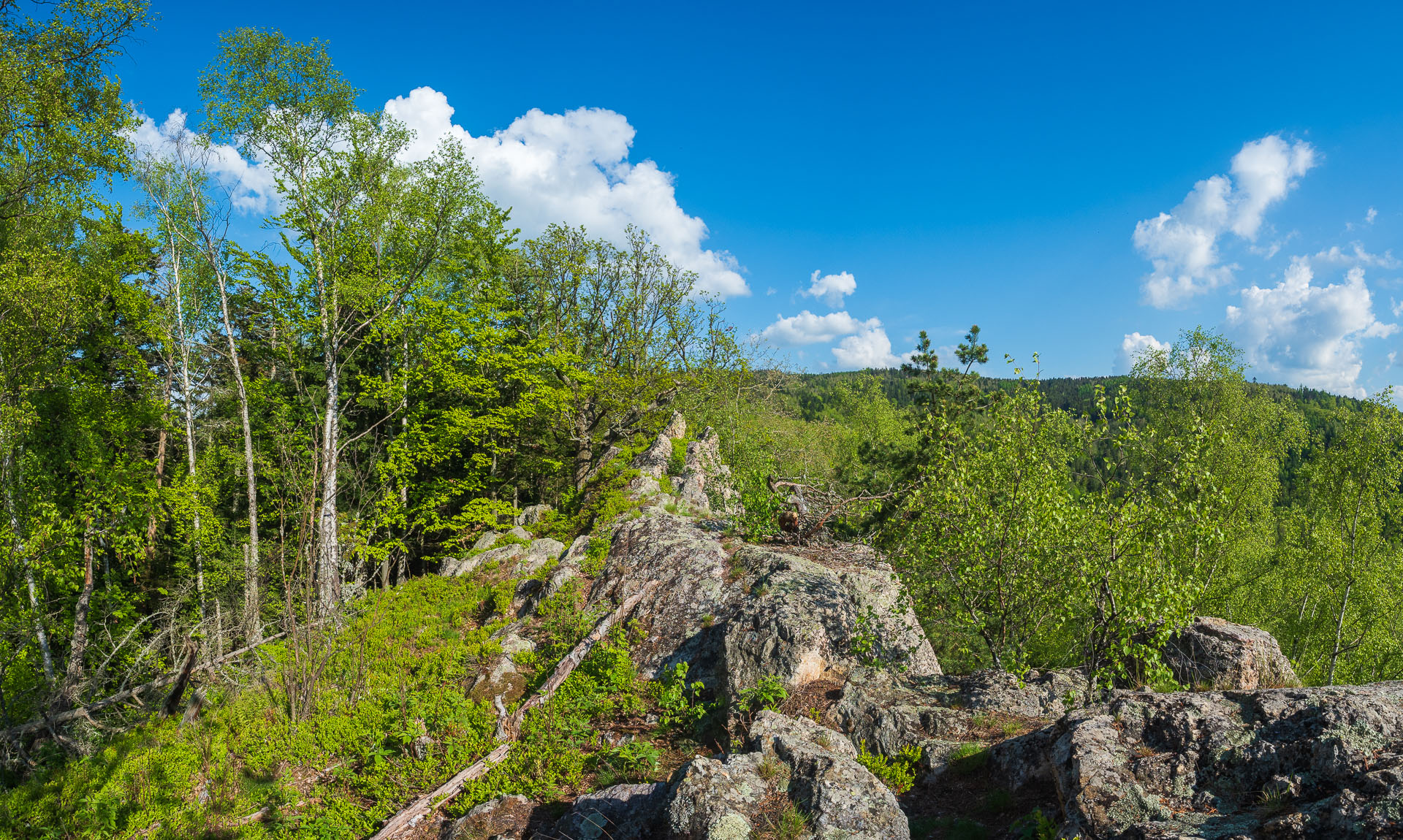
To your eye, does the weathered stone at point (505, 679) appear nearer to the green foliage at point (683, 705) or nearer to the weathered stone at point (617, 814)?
the green foliage at point (683, 705)

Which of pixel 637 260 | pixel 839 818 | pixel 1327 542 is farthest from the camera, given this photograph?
pixel 637 260

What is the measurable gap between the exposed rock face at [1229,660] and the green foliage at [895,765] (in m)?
5.27

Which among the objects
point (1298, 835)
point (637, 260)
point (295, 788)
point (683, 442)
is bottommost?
point (295, 788)

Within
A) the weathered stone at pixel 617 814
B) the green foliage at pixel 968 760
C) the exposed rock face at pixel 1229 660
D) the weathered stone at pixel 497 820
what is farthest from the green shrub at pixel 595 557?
the exposed rock face at pixel 1229 660

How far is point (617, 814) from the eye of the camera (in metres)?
7.32

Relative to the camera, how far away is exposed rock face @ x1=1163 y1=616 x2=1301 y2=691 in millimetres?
9773

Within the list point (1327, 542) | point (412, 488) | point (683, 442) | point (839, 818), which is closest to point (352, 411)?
point (412, 488)

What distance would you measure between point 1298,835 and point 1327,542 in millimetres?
25919

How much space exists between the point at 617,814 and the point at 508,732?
12.9ft

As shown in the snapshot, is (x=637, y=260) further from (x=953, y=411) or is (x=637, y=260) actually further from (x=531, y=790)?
(x=531, y=790)

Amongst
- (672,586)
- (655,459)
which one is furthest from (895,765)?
(655,459)

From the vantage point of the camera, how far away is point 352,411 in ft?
75.9

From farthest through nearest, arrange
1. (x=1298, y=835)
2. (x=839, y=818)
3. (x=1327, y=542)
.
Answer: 1. (x=1327, y=542)
2. (x=839, y=818)
3. (x=1298, y=835)

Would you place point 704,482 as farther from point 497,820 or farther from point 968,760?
point 968,760
